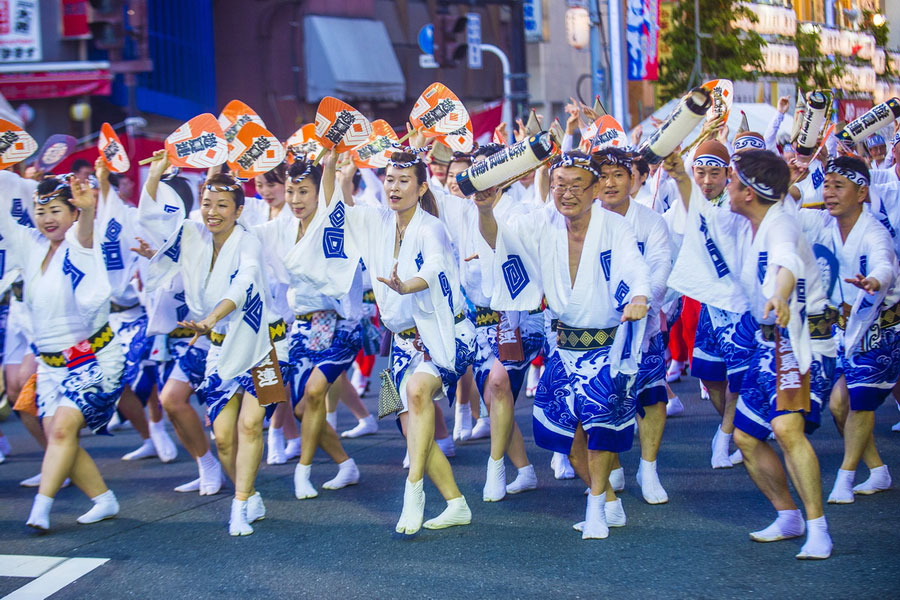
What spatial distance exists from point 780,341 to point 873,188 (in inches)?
73.0

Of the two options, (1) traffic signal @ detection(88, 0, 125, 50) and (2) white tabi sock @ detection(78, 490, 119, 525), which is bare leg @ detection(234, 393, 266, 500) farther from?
Result: (1) traffic signal @ detection(88, 0, 125, 50)

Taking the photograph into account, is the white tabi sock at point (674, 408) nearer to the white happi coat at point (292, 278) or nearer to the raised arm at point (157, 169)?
the white happi coat at point (292, 278)

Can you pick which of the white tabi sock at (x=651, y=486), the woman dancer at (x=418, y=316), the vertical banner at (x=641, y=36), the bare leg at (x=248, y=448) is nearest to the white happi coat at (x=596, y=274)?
the woman dancer at (x=418, y=316)

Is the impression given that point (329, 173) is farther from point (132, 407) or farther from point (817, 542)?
point (817, 542)

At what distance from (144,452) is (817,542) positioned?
4.68 m

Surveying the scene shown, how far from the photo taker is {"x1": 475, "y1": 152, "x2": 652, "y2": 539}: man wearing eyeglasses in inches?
189

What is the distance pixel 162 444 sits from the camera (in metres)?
7.16

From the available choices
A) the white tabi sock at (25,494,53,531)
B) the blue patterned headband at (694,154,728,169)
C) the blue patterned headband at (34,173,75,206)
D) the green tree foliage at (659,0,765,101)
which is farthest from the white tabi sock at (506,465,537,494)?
the green tree foliage at (659,0,765,101)

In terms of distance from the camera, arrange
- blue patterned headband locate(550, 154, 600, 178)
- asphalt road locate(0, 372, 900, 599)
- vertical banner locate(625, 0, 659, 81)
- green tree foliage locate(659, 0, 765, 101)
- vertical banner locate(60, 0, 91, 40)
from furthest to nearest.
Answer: green tree foliage locate(659, 0, 765, 101)
vertical banner locate(60, 0, 91, 40)
vertical banner locate(625, 0, 659, 81)
blue patterned headband locate(550, 154, 600, 178)
asphalt road locate(0, 372, 900, 599)

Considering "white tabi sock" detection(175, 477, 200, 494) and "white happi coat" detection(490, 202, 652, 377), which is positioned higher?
"white happi coat" detection(490, 202, 652, 377)

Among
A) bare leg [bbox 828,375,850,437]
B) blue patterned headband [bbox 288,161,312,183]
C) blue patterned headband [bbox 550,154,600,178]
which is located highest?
blue patterned headband [bbox 288,161,312,183]

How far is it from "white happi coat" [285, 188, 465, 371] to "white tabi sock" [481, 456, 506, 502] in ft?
2.70

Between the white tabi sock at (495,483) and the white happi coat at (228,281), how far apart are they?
137 centimetres

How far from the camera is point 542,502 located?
5.59 meters
